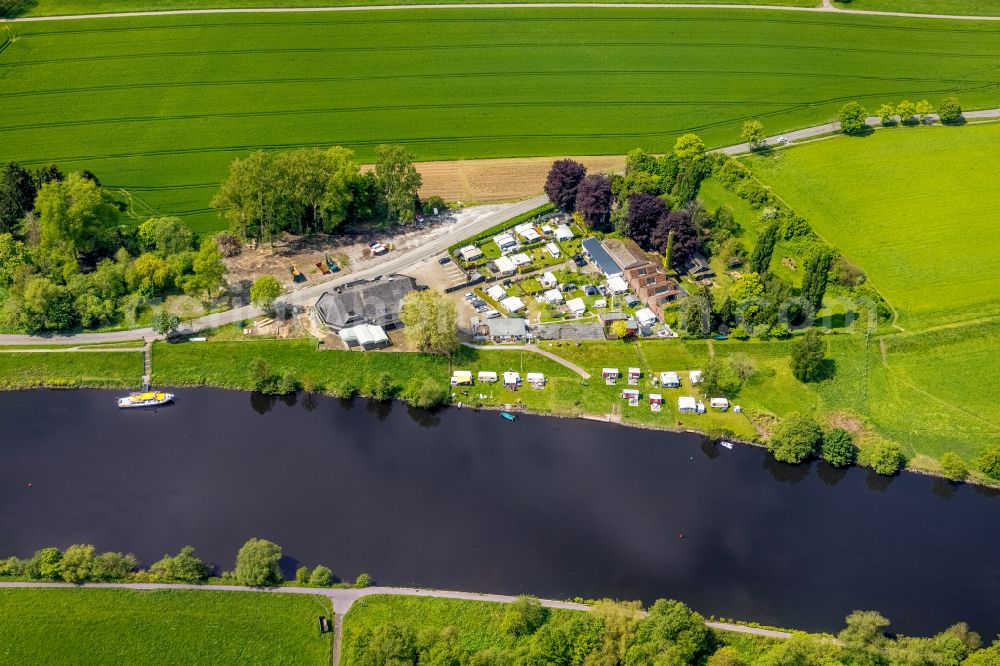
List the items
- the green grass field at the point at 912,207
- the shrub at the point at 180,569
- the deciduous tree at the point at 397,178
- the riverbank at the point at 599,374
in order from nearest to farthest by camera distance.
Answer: the shrub at the point at 180,569, the riverbank at the point at 599,374, the green grass field at the point at 912,207, the deciduous tree at the point at 397,178

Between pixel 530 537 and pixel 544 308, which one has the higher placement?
pixel 544 308

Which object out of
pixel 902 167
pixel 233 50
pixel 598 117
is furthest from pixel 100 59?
pixel 902 167

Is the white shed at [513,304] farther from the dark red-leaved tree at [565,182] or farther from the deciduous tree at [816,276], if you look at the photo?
the deciduous tree at [816,276]

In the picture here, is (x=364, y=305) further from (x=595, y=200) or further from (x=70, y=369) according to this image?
(x=70, y=369)

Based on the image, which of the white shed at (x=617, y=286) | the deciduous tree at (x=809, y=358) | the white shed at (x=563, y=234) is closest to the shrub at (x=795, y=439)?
the deciduous tree at (x=809, y=358)

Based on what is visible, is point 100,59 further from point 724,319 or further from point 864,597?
point 864,597

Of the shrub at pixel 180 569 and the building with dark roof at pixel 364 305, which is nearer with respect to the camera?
the shrub at pixel 180 569
